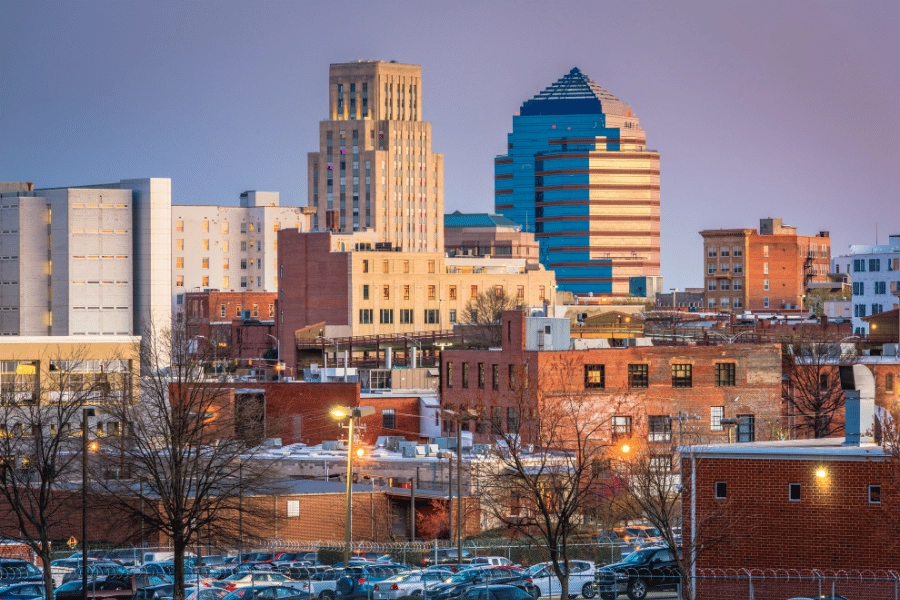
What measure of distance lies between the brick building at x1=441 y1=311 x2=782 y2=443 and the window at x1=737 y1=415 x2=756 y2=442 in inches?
2.2

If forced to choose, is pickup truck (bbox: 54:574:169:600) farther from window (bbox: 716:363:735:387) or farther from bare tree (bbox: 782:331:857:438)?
window (bbox: 716:363:735:387)

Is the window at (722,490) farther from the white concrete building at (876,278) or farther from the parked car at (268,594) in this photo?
the white concrete building at (876,278)

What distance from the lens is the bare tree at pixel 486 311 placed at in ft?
497

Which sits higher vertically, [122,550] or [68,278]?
[68,278]

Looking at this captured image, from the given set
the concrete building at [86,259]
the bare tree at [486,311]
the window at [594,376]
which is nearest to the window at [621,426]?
the window at [594,376]

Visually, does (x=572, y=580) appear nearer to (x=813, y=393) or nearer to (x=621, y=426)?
(x=621, y=426)

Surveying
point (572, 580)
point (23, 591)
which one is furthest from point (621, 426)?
point (23, 591)

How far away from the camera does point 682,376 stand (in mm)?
90125

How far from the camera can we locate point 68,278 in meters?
167

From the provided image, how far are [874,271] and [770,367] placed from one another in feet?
274

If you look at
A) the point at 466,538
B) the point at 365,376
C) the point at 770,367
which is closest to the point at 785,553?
the point at 466,538

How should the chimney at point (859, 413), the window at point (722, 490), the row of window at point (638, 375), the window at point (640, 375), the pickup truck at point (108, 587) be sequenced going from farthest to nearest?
the window at point (640, 375), the row of window at point (638, 375), the pickup truck at point (108, 587), the chimney at point (859, 413), the window at point (722, 490)

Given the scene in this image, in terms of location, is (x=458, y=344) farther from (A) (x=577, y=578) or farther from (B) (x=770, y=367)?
(A) (x=577, y=578)

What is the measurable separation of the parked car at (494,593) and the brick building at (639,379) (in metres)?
41.7
